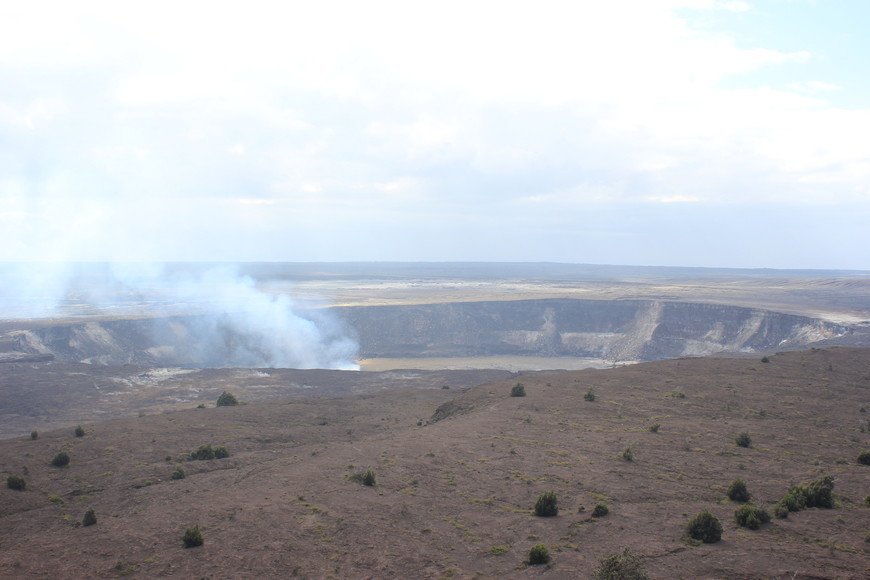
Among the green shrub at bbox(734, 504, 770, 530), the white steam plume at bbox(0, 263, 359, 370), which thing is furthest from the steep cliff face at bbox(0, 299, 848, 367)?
the green shrub at bbox(734, 504, 770, 530)

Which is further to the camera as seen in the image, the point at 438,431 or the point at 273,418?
the point at 273,418

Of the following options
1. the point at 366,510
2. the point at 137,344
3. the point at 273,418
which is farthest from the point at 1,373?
the point at 366,510

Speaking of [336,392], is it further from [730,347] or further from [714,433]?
[730,347]

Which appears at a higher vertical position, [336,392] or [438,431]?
[438,431]

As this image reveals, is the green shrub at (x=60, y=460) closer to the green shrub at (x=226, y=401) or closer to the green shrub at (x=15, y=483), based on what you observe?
the green shrub at (x=15, y=483)

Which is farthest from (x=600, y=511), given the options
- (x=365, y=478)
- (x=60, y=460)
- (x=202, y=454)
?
(x=60, y=460)

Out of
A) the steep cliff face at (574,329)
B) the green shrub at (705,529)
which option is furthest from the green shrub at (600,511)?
the steep cliff face at (574,329)
